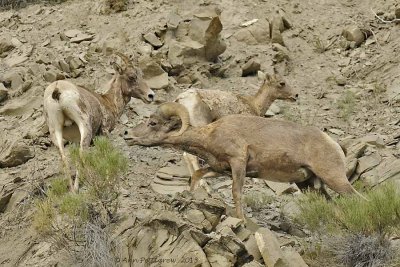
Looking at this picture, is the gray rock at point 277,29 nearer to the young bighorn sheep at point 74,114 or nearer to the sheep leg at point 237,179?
the young bighorn sheep at point 74,114

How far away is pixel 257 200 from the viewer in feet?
38.3

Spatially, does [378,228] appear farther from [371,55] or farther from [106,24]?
[106,24]

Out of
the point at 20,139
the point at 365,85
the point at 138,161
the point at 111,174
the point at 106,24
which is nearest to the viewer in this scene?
the point at 111,174

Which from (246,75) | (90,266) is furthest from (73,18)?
(90,266)

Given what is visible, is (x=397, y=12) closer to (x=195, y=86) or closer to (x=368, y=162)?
(x=195, y=86)

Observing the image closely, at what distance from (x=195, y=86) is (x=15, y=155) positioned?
4574mm

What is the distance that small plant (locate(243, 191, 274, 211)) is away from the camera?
452 inches

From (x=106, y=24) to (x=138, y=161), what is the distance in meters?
6.22

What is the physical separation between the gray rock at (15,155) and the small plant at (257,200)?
383 centimetres

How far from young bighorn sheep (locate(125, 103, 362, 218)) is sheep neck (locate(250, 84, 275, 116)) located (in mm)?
3019

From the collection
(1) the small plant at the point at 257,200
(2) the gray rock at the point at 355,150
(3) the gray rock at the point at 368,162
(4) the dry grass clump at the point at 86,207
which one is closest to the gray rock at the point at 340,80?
(2) the gray rock at the point at 355,150

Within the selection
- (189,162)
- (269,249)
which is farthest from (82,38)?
(269,249)

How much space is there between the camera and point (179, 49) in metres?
17.1

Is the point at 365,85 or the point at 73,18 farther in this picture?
the point at 73,18
